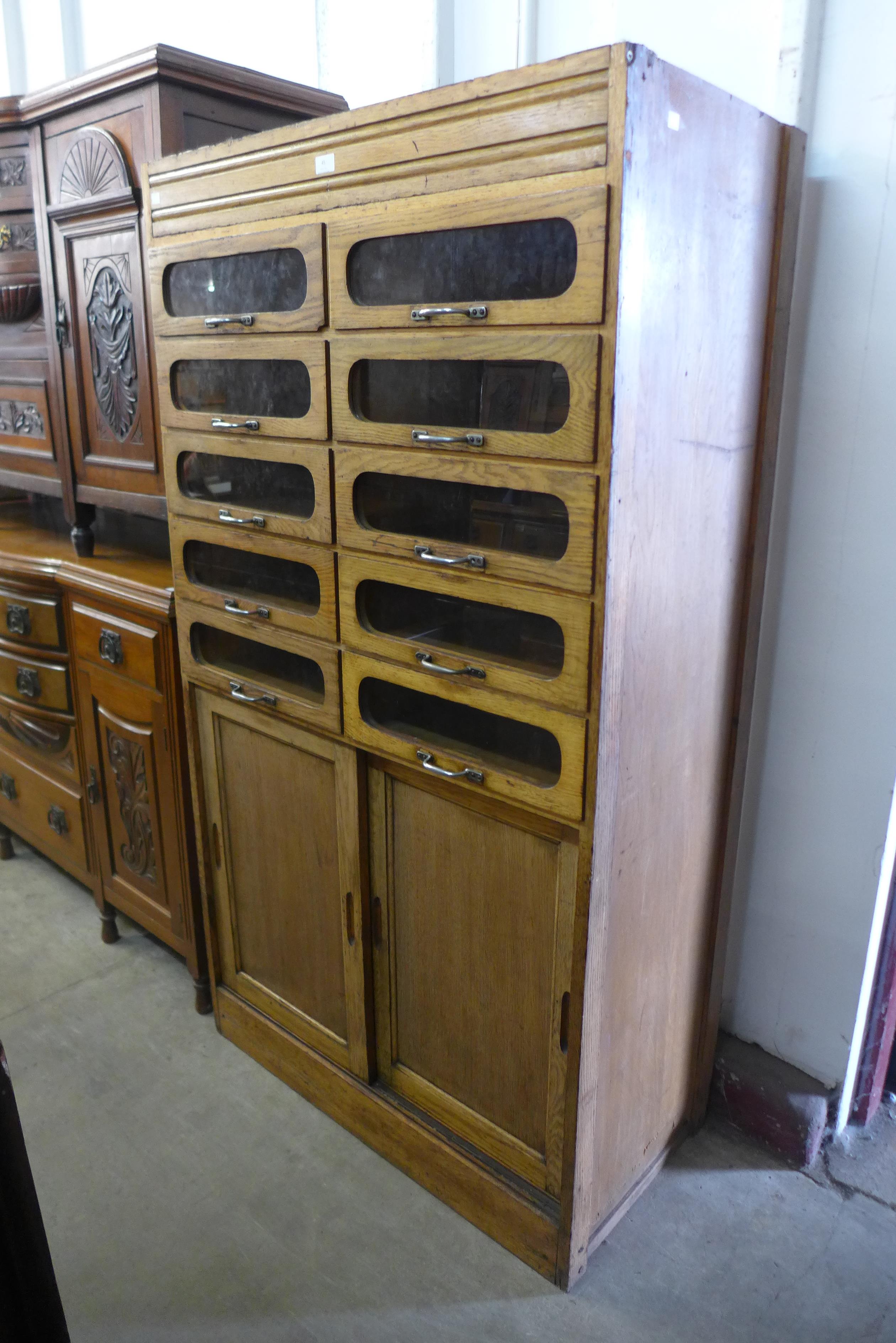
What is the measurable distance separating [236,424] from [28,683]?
47.4 inches

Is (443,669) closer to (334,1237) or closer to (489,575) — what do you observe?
(489,575)

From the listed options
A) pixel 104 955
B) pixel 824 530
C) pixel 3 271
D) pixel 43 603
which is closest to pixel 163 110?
pixel 3 271

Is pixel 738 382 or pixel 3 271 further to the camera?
pixel 3 271

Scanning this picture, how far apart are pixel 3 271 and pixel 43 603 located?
88cm

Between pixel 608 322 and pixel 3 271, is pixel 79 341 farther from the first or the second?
pixel 608 322

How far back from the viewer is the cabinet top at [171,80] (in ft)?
6.17

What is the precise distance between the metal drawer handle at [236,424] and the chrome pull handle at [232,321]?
164mm

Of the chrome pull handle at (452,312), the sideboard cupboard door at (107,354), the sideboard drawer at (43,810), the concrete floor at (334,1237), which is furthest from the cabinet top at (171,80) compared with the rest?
the concrete floor at (334,1237)

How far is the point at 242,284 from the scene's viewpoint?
68.0 inches

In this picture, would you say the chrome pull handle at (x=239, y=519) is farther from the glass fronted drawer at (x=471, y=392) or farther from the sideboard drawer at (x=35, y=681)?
the sideboard drawer at (x=35, y=681)

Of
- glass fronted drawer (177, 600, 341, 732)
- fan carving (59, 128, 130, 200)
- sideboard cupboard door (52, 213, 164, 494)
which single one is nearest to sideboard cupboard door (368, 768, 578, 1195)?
glass fronted drawer (177, 600, 341, 732)

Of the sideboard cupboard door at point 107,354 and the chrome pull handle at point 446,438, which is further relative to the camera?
the sideboard cupboard door at point 107,354

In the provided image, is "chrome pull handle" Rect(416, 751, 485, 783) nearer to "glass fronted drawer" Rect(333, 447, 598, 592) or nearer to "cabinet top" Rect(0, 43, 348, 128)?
"glass fronted drawer" Rect(333, 447, 598, 592)

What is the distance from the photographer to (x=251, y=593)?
6.30 ft
